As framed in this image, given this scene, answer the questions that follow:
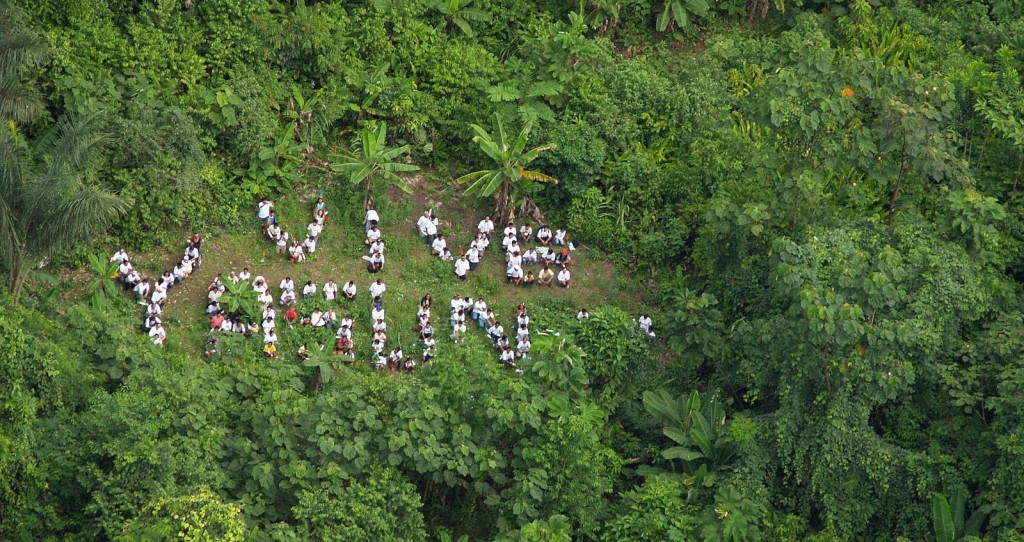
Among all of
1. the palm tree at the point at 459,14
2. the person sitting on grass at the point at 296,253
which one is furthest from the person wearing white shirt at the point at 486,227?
the palm tree at the point at 459,14

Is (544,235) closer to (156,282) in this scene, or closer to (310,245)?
(310,245)

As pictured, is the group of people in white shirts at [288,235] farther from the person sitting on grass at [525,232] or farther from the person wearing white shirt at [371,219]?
the person sitting on grass at [525,232]

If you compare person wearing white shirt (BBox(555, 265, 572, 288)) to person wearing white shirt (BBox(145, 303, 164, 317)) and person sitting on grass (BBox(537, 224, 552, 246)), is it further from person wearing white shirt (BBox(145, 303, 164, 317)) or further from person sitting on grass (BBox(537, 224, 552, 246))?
person wearing white shirt (BBox(145, 303, 164, 317))

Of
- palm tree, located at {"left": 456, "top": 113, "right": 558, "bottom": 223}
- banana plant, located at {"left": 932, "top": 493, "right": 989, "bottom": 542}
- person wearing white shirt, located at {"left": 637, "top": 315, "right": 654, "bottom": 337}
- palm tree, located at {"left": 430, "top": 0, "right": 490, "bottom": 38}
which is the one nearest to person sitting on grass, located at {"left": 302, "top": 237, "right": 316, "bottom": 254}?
palm tree, located at {"left": 456, "top": 113, "right": 558, "bottom": 223}

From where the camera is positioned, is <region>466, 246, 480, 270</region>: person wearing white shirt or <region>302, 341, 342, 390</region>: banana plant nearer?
<region>302, 341, 342, 390</region>: banana plant

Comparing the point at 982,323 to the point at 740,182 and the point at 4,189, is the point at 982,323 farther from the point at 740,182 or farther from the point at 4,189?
the point at 4,189

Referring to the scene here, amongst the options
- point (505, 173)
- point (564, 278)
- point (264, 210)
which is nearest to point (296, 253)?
point (264, 210)

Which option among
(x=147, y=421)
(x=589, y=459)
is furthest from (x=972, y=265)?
(x=147, y=421)
